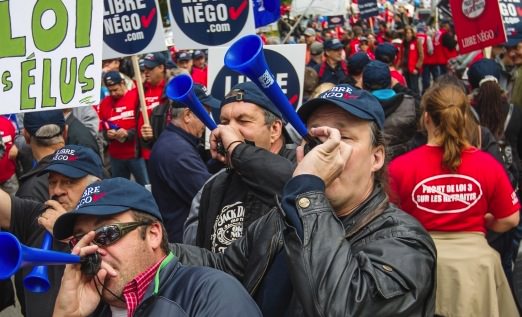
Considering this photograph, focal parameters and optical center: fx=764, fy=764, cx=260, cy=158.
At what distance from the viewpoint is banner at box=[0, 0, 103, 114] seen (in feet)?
11.6

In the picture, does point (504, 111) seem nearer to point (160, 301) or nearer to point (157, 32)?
point (157, 32)

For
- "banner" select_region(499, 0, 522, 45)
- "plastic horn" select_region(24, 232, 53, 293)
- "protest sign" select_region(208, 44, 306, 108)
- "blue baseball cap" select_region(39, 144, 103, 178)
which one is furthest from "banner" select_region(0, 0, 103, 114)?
"banner" select_region(499, 0, 522, 45)

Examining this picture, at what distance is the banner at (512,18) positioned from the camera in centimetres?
905

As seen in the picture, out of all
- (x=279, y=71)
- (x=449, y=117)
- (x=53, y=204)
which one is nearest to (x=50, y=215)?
(x=53, y=204)

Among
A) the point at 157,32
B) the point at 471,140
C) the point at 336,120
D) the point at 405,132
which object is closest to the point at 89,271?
the point at 336,120

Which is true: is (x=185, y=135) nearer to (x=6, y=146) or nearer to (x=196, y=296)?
(x=6, y=146)

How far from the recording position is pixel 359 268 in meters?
2.08

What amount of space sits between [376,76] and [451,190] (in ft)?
7.48

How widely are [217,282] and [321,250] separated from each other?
33 cm

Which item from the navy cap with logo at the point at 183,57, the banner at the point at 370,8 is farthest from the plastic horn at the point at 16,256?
the banner at the point at 370,8

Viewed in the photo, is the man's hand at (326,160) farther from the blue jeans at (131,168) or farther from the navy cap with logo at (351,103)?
the blue jeans at (131,168)

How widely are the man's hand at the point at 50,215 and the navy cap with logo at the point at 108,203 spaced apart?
2.48 ft

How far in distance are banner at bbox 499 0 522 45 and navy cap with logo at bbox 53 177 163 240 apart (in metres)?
7.46

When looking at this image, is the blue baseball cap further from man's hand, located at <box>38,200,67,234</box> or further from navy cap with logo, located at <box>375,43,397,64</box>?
navy cap with logo, located at <box>375,43,397,64</box>
